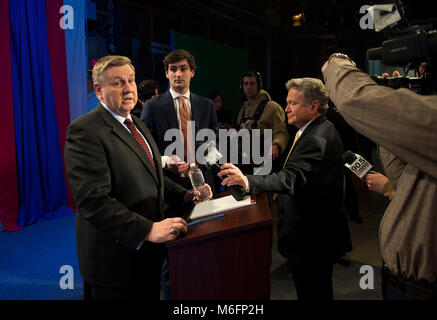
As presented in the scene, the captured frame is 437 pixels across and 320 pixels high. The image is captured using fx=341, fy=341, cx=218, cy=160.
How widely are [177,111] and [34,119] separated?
9.77ft

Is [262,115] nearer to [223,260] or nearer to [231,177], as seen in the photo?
[231,177]

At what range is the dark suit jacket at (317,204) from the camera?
1751 mm

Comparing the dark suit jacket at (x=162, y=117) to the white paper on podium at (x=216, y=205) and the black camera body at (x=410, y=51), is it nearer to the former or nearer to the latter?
the white paper on podium at (x=216, y=205)

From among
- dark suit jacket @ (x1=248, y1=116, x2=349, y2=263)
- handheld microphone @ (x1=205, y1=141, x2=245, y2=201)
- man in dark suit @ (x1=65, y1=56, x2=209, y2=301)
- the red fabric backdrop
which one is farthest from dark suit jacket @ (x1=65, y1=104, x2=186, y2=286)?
the red fabric backdrop

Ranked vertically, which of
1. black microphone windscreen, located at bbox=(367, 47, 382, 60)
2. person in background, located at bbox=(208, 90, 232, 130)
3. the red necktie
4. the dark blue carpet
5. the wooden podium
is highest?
person in background, located at bbox=(208, 90, 232, 130)

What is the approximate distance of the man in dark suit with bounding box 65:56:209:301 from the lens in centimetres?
123

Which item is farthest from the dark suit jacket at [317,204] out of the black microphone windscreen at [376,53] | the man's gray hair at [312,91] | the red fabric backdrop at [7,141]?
the red fabric backdrop at [7,141]

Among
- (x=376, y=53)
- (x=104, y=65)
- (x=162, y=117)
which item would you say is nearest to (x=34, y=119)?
(x=162, y=117)

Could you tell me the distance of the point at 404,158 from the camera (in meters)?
0.89

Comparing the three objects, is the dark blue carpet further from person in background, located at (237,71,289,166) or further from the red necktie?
person in background, located at (237,71,289,166)

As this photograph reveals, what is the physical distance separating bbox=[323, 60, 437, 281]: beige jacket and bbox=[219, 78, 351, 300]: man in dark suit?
732mm

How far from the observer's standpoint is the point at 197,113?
2404 mm

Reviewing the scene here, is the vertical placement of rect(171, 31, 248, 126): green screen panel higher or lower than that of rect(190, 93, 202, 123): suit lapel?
higher

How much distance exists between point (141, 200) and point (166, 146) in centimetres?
98
